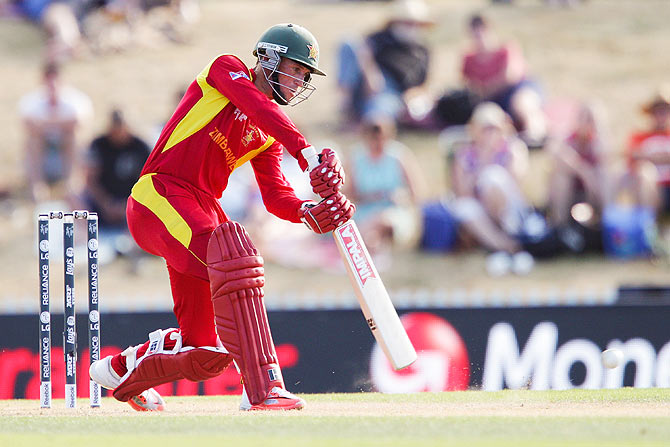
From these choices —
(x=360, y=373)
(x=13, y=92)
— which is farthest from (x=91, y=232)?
(x=13, y=92)

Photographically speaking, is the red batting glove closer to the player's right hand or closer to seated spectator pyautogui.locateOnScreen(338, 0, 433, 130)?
the player's right hand

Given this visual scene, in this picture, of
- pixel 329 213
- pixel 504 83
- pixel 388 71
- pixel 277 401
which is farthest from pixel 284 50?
pixel 388 71

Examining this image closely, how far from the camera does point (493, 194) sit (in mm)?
10672

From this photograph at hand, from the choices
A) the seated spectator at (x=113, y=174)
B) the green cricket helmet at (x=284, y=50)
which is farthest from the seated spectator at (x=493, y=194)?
the green cricket helmet at (x=284, y=50)

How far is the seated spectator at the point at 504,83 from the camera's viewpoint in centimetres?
1198

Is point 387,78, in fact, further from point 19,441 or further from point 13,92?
point 19,441

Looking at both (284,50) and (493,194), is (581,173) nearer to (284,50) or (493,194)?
(493,194)

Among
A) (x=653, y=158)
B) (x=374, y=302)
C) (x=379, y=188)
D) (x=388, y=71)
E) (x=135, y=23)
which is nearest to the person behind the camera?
(x=374, y=302)

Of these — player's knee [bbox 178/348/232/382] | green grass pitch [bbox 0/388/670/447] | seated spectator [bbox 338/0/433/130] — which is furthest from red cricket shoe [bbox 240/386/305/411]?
seated spectator [bbox 338/0/433/130]

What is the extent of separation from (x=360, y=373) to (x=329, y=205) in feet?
8.38

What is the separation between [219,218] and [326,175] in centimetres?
62

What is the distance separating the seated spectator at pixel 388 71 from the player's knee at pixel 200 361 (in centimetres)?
818

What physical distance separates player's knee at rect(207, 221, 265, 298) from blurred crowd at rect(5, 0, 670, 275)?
252 inches

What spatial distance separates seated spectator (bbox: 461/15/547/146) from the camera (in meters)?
12.0
